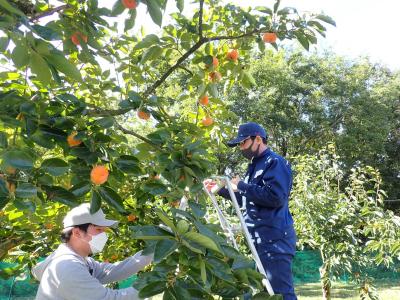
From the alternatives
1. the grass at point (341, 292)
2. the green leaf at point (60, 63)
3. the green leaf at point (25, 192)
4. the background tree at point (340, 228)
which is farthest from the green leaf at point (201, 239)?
the grass at point (341, 292)

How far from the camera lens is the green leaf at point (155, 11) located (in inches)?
68.7

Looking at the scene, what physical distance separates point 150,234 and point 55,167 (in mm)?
763

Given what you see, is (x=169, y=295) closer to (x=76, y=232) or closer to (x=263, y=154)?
(x=76, y=232)

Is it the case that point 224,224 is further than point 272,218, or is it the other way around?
point 272,218

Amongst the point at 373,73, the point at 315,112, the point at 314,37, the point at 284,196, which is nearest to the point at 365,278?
the point at 284,196

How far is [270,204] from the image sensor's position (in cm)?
301

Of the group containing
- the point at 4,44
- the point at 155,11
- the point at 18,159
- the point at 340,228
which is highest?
the point at 155,11

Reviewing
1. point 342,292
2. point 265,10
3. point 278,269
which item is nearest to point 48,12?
point 265,10

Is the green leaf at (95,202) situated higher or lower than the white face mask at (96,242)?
higher

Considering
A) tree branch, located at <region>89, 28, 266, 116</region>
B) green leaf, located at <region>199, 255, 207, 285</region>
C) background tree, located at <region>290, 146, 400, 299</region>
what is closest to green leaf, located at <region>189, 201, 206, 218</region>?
green leaf, located at <region>199, 255, 207, 285</region>

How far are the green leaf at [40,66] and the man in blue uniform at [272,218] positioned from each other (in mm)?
1680

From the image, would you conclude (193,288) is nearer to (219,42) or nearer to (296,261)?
(219,42)

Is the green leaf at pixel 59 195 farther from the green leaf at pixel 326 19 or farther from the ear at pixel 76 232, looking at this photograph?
the green leaf at pixel 326 19

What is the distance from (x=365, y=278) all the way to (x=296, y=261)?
6.05 meters
